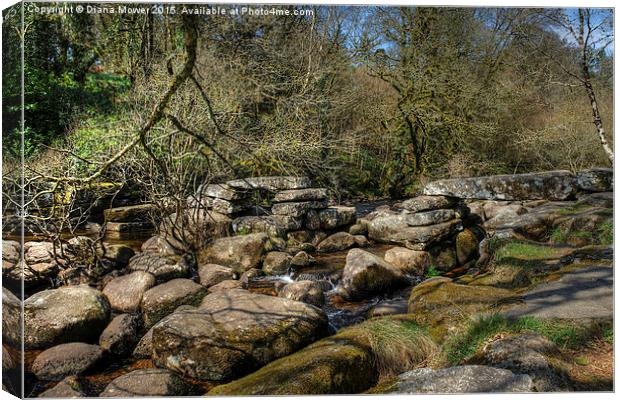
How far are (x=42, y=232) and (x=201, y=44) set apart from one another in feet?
7.92

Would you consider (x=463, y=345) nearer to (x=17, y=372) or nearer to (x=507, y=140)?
(x=507, y=140)

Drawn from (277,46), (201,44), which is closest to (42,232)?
(201,44)

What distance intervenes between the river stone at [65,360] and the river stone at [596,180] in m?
4.45

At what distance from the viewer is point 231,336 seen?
3.97m

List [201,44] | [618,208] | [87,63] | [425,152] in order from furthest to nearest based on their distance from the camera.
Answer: [425,152], [87,63], [201,44], [618,208]

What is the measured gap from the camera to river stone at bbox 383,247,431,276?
17.3 ft

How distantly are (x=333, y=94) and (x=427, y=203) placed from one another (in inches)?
64.7

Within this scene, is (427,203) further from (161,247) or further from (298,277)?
(161,247)

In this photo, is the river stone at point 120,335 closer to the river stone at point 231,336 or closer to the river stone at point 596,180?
the river stone at point 231,336

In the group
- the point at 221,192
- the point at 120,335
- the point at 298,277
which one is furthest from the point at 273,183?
the point at 120,335

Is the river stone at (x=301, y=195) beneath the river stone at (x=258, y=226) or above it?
above

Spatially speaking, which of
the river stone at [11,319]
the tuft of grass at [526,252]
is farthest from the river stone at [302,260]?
the river stone at [11,319]

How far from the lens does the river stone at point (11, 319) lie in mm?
3191

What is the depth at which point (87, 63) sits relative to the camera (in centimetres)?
492
